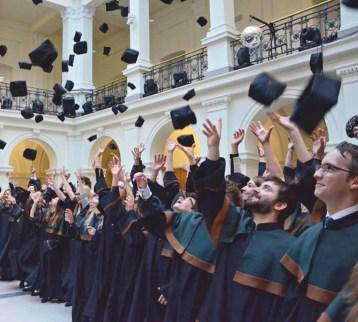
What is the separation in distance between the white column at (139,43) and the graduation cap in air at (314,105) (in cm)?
1161

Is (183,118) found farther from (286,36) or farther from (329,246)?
(286,36)

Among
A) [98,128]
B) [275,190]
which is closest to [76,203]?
[275,190]

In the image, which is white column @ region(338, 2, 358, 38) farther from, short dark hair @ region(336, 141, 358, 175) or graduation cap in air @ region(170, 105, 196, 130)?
short dark hair @ region(336, 141, 358, 175)

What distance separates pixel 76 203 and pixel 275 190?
4.47m

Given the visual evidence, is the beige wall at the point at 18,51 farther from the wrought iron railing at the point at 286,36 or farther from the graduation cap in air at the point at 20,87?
the graduation cap in air at the point at 20,87

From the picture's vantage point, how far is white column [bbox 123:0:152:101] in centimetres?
1466

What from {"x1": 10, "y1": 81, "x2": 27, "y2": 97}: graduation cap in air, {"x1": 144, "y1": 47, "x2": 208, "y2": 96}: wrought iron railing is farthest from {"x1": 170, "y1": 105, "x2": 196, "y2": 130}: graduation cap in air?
{"x1": 144, "y1": 47, "x2": 208, "y2": 96}: wrought iron railing

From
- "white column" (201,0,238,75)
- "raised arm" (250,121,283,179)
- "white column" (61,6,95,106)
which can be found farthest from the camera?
"white column" (61,6,95,106)

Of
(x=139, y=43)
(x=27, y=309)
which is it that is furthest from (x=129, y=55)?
(x=139, y=43)

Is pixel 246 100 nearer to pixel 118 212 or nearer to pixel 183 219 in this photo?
pixel 118 212

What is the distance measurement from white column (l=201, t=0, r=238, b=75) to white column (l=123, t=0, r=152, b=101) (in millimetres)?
3007

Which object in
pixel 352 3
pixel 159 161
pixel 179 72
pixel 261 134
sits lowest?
pixel 159 161

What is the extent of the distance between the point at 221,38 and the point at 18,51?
40.5 feet

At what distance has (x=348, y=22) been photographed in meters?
9.48
